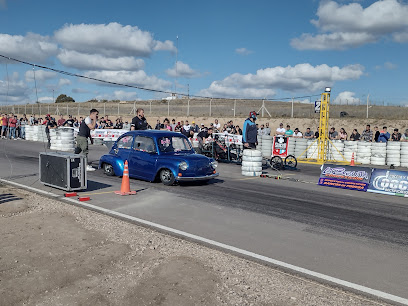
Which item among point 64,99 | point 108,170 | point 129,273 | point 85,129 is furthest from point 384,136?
point 64,99

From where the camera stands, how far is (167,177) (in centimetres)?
1072

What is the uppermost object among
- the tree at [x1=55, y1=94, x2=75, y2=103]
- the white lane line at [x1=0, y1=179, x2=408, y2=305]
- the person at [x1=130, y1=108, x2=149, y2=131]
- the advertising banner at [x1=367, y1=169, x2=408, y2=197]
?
the tree at [x1=55, y1=94, x2=75, y2=103]

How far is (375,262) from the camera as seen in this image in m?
5.23

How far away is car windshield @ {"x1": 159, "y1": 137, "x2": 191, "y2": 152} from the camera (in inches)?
441

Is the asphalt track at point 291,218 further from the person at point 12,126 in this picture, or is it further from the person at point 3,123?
the person at point 12,126

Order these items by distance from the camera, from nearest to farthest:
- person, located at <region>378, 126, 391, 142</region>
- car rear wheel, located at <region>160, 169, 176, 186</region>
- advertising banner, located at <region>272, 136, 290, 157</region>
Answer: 1. car rear wheel, located at <region>160, 169, 176, 186</region>
2. advertising banner, located at <region>272, 136, 290, 157</region>
3. person, located at <region>378, 126, 391, 142</region>

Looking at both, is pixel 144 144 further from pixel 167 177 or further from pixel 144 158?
pixel 167 177

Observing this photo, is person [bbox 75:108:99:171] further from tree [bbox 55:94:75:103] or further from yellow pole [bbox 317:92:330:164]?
tree [bbox 55:94:75:103]

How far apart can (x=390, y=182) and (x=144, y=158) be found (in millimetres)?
7289

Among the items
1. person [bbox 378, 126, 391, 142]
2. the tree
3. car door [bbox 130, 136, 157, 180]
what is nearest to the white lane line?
car door [bbox 130, 136, 157, 180]

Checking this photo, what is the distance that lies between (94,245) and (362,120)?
37378mm

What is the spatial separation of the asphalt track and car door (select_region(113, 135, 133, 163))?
85 cm

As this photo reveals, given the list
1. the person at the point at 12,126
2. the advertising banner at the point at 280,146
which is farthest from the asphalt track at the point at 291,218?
the person at the point at 12,126

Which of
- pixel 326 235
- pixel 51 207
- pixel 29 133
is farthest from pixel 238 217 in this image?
pixel 29 133
